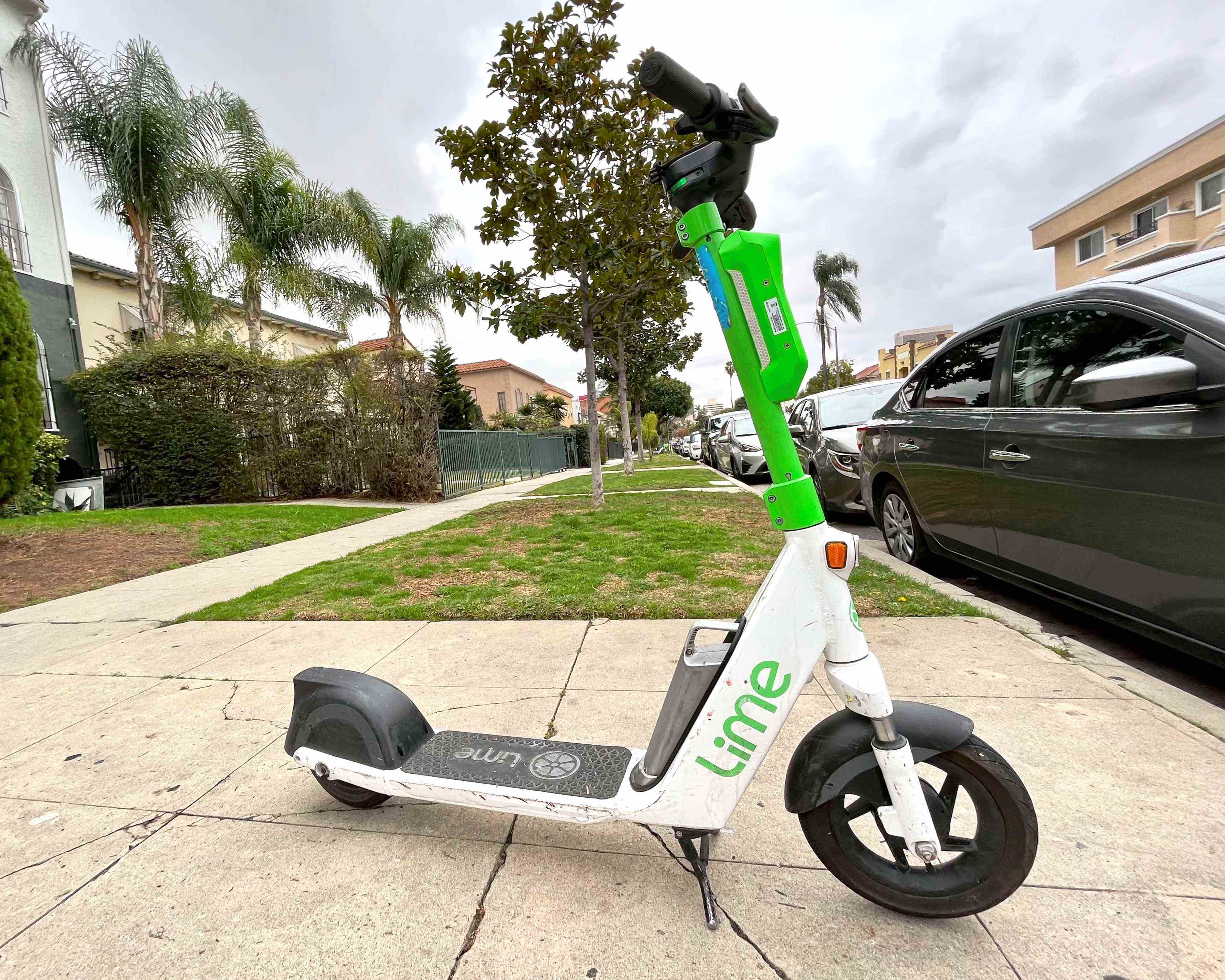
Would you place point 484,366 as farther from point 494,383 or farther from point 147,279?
point 147,279

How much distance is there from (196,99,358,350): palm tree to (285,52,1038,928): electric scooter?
1603 cm

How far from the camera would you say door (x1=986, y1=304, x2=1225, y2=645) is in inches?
86.4

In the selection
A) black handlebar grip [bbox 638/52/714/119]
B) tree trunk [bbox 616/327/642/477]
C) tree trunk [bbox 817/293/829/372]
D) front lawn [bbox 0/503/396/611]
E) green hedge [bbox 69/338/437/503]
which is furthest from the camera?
tree trunk [bbox 817/293/829/372]

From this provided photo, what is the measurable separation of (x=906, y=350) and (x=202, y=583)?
61657 mm

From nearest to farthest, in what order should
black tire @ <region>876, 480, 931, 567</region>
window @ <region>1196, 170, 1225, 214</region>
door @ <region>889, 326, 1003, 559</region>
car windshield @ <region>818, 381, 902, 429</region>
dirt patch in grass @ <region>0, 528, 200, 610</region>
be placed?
door @ <region>889, 326, 1003, 559</region> → black tire @ <region>876, 480, 931, 567</region> → dirt patch in grass @ <region>0, 528, 200, 610</region> → car windshield @ <region>818, 381, 902, 429</region> → window @ <region>1196, 170, 1225, 214</region>

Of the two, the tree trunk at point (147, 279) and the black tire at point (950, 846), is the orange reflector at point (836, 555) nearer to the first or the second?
the black tire at point (950, 846)

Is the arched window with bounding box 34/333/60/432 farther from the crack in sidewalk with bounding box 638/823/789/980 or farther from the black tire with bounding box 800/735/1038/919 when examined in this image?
the black tire with bounding box 800/735/1038/919

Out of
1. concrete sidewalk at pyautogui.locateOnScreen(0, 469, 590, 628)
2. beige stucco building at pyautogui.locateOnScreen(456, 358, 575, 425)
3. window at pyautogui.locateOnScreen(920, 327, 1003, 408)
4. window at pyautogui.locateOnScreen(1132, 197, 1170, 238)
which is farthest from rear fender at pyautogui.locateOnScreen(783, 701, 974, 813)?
beige stucco building at pyautogui.locateOnScreen(456, 358, 575, 425)

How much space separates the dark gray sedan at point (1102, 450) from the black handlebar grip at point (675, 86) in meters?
2.02

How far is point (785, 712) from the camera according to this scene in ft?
4.55

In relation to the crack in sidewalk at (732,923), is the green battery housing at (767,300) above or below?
above

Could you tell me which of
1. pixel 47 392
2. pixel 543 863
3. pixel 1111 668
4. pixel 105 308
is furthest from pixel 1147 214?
pixel 105 308

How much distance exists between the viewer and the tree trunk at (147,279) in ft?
43.2

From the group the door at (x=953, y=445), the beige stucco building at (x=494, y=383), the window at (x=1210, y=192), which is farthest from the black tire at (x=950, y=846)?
the beige stucco building at (x=494, y=383)
